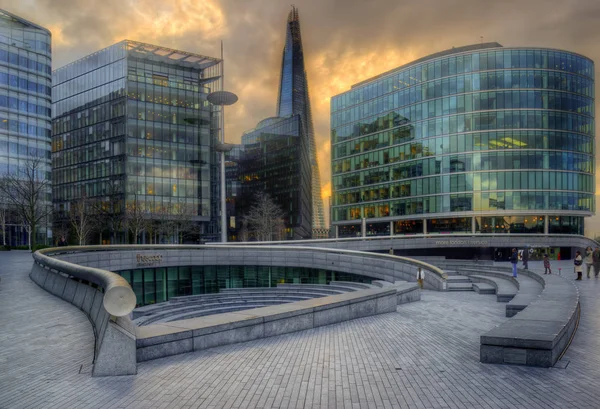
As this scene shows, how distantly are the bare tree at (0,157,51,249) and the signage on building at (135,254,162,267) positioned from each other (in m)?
11.1

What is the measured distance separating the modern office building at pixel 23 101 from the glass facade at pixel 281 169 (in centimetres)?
5828

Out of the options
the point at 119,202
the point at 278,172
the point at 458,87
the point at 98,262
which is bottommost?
the point at 98,262

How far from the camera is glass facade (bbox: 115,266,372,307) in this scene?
35.2m

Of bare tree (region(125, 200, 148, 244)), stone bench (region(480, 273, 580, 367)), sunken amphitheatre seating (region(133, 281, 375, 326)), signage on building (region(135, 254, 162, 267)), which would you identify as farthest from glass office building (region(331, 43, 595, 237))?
stone bench (region(480, 273, 580, 367))

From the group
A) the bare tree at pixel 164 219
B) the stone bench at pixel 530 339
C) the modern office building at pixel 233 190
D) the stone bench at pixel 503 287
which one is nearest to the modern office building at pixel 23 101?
the bare tree at pixel 164 219

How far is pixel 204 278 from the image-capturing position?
38.5m

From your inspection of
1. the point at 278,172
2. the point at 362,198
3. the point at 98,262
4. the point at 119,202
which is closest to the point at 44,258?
the point at 98,262

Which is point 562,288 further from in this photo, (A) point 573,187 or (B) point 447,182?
(A) point 573,187

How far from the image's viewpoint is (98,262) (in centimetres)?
3148

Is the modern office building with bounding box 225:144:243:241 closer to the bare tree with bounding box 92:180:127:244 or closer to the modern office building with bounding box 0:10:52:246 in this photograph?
the bare tree with bounding box 92:180:127:244

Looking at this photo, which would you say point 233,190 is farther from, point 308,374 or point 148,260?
point 308,374

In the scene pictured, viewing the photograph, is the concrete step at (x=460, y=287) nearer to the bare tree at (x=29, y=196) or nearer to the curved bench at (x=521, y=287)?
the curved bench at (x=521, y=287)

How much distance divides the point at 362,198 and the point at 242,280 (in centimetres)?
5121

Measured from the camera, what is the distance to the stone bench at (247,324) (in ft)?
31.1
